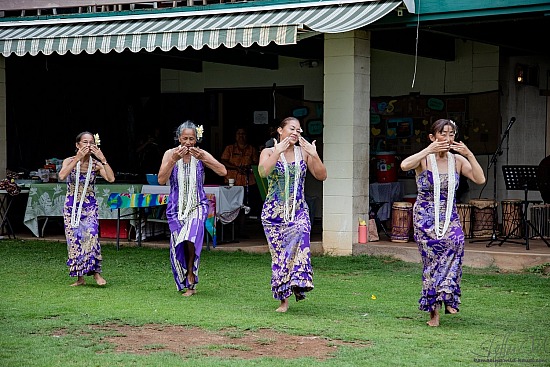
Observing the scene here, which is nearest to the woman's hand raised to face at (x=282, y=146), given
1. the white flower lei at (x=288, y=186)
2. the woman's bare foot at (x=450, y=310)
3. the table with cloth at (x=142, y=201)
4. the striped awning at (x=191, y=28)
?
the white flower lei at (x=288, y=186)

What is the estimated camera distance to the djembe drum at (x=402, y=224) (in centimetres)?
1330

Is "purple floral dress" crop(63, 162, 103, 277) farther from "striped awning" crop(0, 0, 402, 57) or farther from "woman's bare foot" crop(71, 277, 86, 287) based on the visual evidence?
"striped awning" crop(0, 0, 402, 57)

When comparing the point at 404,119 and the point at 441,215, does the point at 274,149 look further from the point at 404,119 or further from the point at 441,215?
the point at 404,119

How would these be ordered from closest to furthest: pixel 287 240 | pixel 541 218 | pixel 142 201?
1. pixel 287 240
2. pixel 142 201
3. pixel 541 218

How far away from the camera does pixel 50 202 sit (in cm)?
1492

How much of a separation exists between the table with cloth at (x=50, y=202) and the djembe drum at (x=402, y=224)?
3.93 metres

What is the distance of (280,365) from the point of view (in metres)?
6.67

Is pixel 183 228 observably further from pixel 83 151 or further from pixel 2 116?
Answer: pixel 2 116

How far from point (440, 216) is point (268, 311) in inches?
73.3

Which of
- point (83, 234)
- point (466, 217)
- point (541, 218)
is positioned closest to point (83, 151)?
Result: point (83, 234)

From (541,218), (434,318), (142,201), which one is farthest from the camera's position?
(541,218)

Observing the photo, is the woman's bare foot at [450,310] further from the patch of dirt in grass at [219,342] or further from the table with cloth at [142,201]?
the table with cloth at [142,201]

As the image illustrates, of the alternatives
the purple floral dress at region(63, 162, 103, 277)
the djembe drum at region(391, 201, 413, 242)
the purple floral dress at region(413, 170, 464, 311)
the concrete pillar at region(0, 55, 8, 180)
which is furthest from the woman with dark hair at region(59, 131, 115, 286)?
the concrete pillar at region(0, 55, 8, 180)

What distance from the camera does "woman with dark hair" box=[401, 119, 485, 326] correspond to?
26.3 feet
